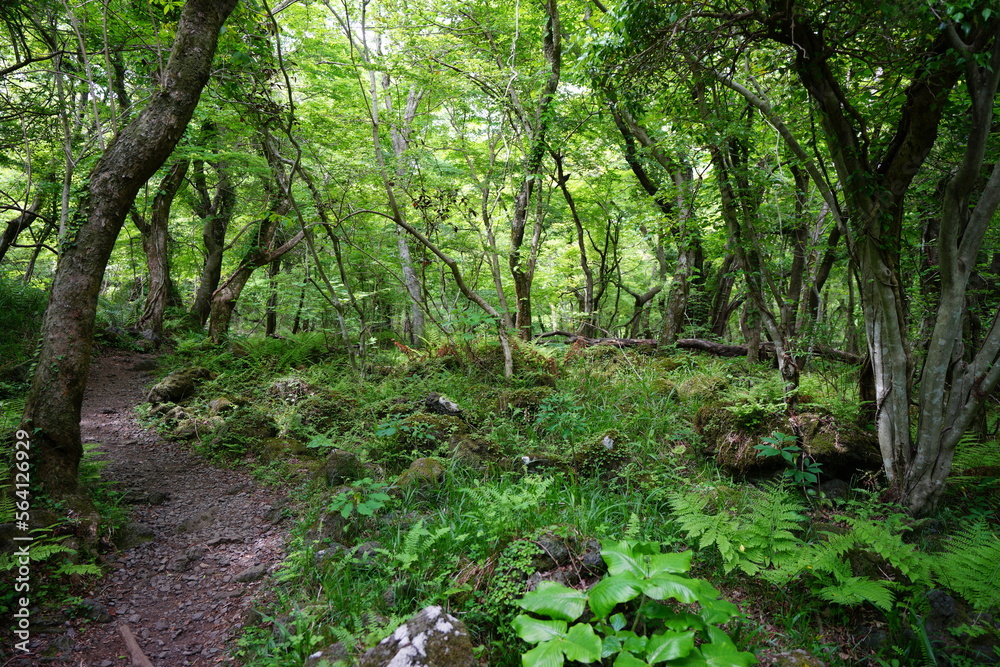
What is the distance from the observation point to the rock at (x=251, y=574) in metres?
3.59

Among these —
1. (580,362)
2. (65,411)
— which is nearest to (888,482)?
(580,362)

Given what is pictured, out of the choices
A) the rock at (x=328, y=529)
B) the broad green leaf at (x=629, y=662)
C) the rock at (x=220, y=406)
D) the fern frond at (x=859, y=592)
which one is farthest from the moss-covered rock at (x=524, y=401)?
the broad green leaf at (x=629, y=662)

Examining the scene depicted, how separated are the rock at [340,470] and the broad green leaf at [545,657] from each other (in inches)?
134

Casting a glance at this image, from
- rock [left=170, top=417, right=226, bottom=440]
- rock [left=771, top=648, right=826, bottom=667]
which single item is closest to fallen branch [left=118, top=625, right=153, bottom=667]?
rock [left=170, top=417, right=226, bottom=440]

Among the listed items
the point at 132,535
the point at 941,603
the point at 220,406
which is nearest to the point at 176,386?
the point at 220,406

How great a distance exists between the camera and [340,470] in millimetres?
4801

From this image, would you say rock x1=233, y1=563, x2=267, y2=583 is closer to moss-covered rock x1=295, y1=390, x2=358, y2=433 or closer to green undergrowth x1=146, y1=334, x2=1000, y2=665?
green undergrowth x1=146, y1=334, x2=1000, y2=665

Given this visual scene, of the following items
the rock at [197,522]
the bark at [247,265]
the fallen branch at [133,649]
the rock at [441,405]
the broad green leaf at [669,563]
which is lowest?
the fallen branch at [133,649]

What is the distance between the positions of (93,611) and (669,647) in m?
3.64

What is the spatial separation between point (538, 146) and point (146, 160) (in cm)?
499

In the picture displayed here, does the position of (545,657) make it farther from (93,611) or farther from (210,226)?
(210,226)

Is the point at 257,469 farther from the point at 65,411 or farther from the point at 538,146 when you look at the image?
the point at 538,146

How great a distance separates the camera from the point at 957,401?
349 cm

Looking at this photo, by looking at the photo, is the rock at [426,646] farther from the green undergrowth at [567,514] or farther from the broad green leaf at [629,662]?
the broad green leaf at [629,662]
